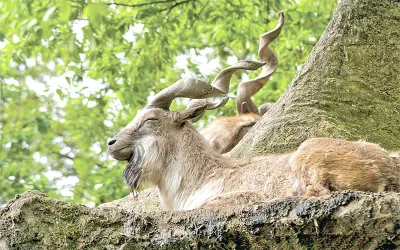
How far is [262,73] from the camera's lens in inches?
353

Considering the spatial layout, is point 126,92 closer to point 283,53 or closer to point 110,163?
point 110,163

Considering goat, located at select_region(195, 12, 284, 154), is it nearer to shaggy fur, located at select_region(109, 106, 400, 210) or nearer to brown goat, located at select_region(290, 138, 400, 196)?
shaggy fur, located at select_region(109, 106, 400, 210)

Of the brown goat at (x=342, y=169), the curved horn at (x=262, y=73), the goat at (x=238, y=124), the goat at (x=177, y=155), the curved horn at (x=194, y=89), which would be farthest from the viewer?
the goat at (x=238, y=124)

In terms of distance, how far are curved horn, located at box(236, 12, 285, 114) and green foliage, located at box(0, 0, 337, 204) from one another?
111 inches

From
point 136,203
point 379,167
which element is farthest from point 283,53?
point 379,167

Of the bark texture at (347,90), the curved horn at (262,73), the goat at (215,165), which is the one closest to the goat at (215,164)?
the goat at (215,165)

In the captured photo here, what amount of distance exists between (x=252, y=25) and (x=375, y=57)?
22.4 feet

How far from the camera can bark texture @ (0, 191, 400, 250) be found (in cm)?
405

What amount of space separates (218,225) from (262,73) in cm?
468

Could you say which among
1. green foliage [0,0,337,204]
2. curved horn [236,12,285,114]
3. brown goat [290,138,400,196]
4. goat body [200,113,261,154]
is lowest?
green foliage [0,0,337,204]

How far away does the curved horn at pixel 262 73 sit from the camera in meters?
8.62

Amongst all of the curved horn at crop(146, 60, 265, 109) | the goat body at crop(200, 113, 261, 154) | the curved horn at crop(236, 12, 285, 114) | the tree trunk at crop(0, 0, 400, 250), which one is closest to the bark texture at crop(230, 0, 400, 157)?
the curved horn at crop(236, 12, 285, 114)

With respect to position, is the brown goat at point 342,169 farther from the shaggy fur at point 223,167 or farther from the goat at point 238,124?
the goat at point 238,124

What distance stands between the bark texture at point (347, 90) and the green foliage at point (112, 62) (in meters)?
4.37
